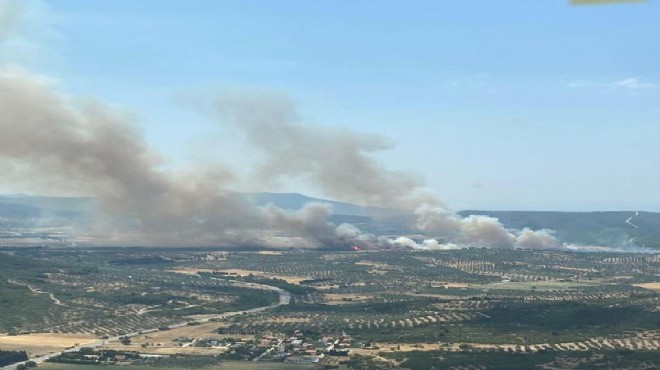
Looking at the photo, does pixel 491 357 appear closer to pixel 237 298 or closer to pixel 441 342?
pixel 441 342

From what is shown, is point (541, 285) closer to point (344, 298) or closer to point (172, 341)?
point (344, 298)

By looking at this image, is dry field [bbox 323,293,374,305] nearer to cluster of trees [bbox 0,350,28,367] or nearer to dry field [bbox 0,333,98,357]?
dry field [bbox 0,333,98,357]

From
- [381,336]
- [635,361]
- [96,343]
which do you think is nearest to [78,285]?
[96,343]

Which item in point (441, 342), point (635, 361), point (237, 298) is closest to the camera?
point (635, 361)

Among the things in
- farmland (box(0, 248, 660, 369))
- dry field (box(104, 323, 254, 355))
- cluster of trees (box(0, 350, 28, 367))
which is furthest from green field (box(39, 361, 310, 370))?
dry field (box(104, 323, 254, 355))

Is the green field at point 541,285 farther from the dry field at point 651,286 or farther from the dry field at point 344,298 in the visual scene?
the dry field at point 344,298

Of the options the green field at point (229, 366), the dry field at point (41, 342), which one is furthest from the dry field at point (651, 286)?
the dry field at point (41, 342)

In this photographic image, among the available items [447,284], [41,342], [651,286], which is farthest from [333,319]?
[651,286]

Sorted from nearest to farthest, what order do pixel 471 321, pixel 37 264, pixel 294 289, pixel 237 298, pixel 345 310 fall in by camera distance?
pixel 471 321 < pixel 345 310 < pixel 237 298 < pixel 294 289 < pixel 37 264
